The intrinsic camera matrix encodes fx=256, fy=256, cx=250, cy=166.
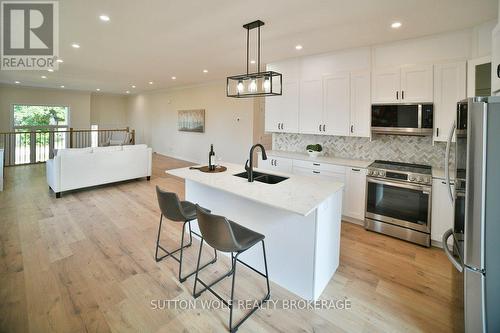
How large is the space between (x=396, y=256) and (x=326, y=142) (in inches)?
89.9

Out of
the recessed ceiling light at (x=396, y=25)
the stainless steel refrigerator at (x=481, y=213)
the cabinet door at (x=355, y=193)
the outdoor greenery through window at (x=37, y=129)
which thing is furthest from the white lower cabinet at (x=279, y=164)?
the outdoor greenery through window at (x=37, y=129)

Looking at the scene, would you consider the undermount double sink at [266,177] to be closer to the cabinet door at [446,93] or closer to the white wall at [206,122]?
the cabinet door at [446,93]

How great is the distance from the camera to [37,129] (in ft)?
31.9

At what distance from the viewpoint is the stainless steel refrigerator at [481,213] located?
4.68 ft

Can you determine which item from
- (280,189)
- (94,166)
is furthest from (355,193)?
(94,166)

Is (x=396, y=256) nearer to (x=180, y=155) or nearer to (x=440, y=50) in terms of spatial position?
(x=440, y=50)

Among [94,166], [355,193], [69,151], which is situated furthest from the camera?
[94,166]

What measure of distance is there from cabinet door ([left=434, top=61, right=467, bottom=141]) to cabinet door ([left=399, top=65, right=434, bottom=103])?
2.9 inches

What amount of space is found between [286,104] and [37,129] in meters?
10.1

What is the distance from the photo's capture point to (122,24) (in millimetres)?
3262

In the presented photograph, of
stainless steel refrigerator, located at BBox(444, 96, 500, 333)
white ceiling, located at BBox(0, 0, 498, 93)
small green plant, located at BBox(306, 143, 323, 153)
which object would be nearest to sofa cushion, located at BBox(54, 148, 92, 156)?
white ceiling, located at BBox(0, 0, 498, 93)

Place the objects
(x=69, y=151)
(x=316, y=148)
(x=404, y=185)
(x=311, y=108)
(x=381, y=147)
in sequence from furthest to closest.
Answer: (x=69, y=151), (x=316, y=148), (x=311, y=108), (x=381, y=147), (x=404, y=185)

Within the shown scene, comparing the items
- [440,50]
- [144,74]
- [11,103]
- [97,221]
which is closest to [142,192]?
[97,221]

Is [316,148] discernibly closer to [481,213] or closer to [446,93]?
[446,93]
